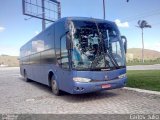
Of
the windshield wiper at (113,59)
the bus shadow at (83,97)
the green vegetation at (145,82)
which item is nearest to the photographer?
the windshield wiper at (113,59)

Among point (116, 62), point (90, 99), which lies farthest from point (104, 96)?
point (116, 62)

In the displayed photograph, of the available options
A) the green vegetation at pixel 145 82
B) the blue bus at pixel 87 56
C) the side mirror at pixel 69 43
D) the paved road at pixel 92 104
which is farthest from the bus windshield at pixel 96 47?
the green vegetation at pixel 145 82

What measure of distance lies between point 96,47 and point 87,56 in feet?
1.93

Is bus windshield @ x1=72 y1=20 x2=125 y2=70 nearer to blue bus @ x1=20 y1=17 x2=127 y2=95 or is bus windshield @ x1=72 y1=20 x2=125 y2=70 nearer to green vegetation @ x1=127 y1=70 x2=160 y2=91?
blue bus @ x1=20 y1=17 x2=127 y2=95

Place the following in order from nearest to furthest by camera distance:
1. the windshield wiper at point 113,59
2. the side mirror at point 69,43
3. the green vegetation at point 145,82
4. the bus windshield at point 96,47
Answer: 1. the side mirror at point 69,43
2. the bus windshield at point 96,47
3. the windshield wiper at point 113,59
4. the green vegetation at point 145,82

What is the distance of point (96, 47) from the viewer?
949 cm

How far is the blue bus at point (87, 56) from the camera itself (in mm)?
9109

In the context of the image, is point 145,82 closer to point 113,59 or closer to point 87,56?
point 113,59

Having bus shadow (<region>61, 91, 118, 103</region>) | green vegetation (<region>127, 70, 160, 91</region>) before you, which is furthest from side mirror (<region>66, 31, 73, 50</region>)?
green vegetation (<region>127, 70, 160, 91</region>)

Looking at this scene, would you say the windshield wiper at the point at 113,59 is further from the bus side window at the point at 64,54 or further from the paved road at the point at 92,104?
the bus side window at the point at 64,54

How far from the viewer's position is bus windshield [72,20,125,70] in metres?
9.16

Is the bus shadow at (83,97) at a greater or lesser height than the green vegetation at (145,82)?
lesser

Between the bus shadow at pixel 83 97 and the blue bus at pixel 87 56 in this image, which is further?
the bus shadow at pixel 83 97

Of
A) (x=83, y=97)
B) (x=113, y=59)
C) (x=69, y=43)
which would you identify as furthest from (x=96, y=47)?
(x=83, y=97)
